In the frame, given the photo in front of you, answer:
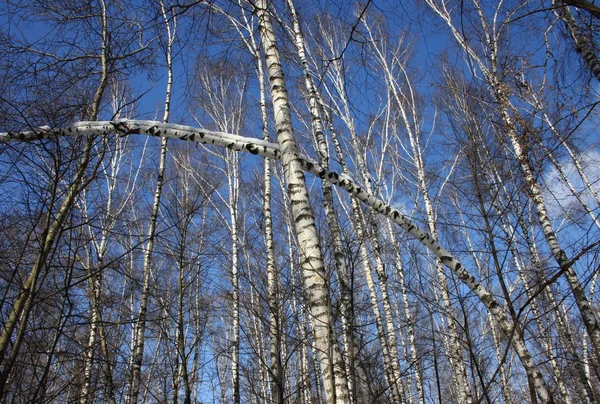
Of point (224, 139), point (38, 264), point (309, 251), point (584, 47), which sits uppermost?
point (584, 47)

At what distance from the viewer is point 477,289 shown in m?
3.35

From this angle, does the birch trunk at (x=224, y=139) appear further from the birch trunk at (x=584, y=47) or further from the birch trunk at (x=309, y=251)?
the birch trunk at (x=584, y=47)

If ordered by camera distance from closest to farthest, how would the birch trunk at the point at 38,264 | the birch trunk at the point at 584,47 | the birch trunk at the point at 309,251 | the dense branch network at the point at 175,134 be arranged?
the birch trunk at the point at 38,264
the birch trunk at the point at 309,251
the dense branch network at the point at 175,134
the birch trunk at the point at 584,47

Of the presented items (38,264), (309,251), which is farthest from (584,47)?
(38,264)

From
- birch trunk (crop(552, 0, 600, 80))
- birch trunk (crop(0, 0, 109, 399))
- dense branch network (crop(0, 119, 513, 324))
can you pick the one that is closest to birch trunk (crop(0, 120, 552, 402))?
dense branch network (crop(0, 119, 513, 324))

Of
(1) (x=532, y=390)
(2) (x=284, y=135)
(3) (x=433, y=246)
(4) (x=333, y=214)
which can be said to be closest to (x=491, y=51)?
(4) (x=333, y=214)

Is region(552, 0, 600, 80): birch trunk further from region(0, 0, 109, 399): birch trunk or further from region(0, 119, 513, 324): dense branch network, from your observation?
region(0, 0, 109, 399): birch trunk

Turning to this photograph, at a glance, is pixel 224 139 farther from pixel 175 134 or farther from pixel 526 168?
Answer: pixel 526 168

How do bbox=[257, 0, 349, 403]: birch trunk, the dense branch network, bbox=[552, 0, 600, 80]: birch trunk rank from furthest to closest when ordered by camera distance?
bbox=[552, 0, 600, 80]: birch trunk
the dense branch network
bbox=[257, 0, 349, 403]: birch trunk

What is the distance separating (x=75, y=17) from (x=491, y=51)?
6810mm

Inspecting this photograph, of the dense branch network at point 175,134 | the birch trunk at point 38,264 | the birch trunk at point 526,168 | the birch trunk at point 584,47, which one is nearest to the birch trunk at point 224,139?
the dense branch network at point 175,134

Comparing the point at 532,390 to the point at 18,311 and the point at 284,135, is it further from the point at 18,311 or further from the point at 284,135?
the point at 18,311

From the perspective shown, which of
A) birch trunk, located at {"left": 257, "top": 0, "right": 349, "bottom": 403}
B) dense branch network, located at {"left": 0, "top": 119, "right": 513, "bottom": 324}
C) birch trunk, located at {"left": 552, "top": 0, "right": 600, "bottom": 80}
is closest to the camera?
birch trunk, located at {"left": 257, "top": 0, "right": 349, "bottom": 403}

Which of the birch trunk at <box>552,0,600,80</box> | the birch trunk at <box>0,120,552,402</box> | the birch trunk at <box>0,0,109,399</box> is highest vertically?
the birch trunk at <box>552,0,600,80</box>
